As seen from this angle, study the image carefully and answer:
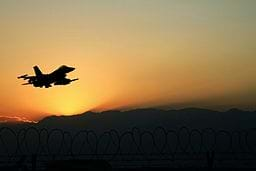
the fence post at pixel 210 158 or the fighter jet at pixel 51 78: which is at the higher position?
the fighter jet at pixel 51 78

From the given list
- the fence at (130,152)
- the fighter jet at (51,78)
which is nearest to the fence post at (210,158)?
the fence at (130,152)

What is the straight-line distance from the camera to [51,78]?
105 ft

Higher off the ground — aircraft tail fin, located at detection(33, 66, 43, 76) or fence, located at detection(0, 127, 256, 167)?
aircraft tail fin, located at detection(33, 66, 43, 76)

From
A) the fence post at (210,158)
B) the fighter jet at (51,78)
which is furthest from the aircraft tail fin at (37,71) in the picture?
the fence post at (210,158)

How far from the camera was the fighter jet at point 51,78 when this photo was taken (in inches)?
1244

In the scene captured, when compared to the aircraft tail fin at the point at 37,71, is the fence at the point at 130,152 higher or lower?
lower

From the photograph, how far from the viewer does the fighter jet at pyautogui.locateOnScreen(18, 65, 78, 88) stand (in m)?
31.6

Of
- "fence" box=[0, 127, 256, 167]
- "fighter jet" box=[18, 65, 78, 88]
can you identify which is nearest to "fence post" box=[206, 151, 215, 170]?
"fence" box=[0, 127, 256, 167]

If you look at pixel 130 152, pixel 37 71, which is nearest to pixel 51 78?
pixel 37 71

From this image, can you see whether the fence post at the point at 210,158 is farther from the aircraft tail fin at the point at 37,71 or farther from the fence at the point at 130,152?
the aircraft tail fin at the point at 37,71

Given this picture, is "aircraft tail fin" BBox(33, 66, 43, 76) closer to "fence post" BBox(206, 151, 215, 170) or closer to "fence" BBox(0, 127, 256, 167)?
"fence" BBox(0, 127, 256, 167)

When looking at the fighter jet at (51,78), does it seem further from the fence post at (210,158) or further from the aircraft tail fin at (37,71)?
the fence post at (210,158)

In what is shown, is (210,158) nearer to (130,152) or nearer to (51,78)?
(130,152)

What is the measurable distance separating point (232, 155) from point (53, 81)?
11468 millimetres
